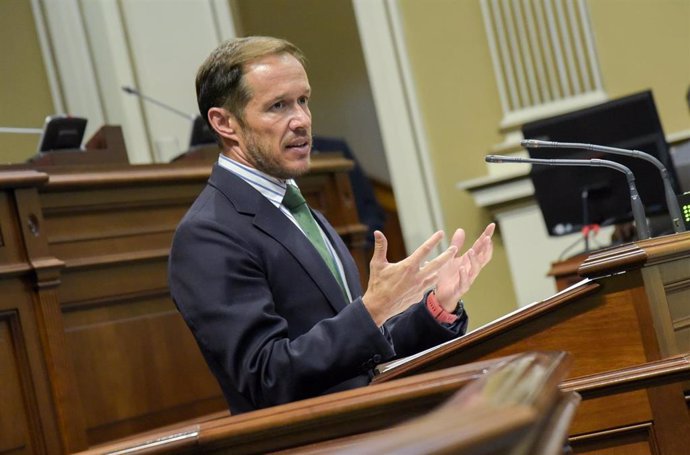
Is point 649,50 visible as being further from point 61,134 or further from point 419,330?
point 419,330

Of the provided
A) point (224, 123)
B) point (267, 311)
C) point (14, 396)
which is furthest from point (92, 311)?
point (267, 311)

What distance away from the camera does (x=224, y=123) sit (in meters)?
2.14

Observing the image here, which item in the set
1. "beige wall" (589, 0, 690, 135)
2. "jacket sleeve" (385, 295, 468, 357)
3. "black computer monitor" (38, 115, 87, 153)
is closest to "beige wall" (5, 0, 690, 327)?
"beige wall" (589, 0, 690, 135)

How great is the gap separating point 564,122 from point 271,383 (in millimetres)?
2633

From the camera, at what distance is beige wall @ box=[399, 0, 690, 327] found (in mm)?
5555

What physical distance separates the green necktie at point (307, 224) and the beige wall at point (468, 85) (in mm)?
3514

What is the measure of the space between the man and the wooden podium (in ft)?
0.38

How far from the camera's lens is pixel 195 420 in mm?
3373

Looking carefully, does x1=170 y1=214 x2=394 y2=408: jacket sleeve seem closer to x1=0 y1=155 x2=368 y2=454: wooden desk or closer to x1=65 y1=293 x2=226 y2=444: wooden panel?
x1=0 y1=155 x2=368 y2=454: wooden desk

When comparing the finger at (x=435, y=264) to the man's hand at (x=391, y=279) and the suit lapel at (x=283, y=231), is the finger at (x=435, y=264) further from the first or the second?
the suit lapel at (x=283, y=231)

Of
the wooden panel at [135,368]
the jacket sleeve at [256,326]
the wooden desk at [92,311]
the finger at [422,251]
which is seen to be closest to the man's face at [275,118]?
the jacket sleeve at [256,326]

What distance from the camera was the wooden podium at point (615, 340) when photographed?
1.87 metres

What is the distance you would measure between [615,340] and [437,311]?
0.32 meters

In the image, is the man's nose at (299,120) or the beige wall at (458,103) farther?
the beige wall at (458,103)
